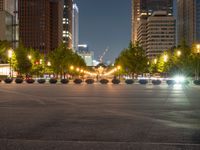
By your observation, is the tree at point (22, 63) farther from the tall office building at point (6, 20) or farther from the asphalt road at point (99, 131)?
the asphalt road at point (99, 131)

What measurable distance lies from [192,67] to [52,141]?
270 ft

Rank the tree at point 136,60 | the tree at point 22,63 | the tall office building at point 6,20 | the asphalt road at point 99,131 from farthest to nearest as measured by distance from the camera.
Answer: the tall office building at point 6,20, the tree at point 136,60, the tree at point 22,63, the asphalt road at point 99,131

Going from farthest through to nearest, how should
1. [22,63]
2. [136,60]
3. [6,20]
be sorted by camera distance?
[6,20]
[136,60]
[22,63]

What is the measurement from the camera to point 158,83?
65000 mm

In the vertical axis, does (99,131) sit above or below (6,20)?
below

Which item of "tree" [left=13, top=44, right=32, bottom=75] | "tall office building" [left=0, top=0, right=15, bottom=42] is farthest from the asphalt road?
"tall office building" [left=0, top=0, right=15, bottom=42]

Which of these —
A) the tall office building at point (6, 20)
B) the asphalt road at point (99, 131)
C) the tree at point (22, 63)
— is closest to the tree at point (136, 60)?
the tree at point (22, 63)

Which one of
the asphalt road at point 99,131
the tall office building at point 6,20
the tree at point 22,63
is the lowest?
the asphalt road at point 99,131

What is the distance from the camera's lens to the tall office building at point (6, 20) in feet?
507

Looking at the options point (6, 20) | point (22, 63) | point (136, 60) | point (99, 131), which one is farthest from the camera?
point (6, 20)

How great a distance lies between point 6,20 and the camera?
157 m

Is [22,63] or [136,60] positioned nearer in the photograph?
[22,63]

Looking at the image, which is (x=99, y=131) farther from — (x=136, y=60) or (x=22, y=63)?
(x=136, y=60)

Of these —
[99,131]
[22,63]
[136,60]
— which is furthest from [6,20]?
[99,131]
